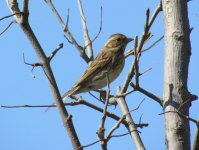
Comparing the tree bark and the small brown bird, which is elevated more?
the small brown bird

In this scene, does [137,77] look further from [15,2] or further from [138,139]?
[15,2]

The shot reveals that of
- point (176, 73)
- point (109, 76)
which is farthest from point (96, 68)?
point (176, 73)

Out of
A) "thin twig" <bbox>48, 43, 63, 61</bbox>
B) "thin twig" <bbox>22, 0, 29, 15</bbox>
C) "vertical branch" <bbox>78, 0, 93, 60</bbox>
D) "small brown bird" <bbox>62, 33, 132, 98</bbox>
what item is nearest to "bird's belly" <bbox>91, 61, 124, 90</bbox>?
"small brown bird" <bbox>62, 33, 132, 98</bbox>

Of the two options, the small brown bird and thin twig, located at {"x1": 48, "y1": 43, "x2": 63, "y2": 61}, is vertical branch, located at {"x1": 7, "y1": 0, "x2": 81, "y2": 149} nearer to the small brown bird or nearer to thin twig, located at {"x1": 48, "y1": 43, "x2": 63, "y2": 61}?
thin twig, located at {"x1": 48, "y1": 43, "x2": 63, "y2": 61}

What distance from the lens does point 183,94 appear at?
3963mm

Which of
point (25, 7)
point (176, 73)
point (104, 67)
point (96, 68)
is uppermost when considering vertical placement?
point (104, 67)

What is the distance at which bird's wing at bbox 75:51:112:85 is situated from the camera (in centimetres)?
805

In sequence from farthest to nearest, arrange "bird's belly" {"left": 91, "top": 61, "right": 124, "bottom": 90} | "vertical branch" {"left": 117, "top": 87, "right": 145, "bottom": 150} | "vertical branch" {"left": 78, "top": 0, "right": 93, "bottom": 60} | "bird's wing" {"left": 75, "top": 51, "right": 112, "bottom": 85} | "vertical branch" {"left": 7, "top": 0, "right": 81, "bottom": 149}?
"bird's wing" {"left": 75, "top": 51, "right": 112, "bottom": 85}
"bird's belly" {"left": 91, "top": 61, "right": 124, "bottom": 90}
"vertical branch" {"left": 78, "top": 0, "right": 93, "bottom": 60}
"vertical branch" {"left": 117, "top": 87, "right": 145, "bottom": 150}
"vertical branch" {"left": 7, "top": 0, "right": 81, "bottom": 149}

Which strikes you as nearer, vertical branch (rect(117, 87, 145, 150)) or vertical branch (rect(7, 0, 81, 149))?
vertical branch (rect(7, 0, 81, 149))

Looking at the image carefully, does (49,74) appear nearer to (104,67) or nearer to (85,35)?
(85,35)

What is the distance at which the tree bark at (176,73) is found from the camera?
381cm

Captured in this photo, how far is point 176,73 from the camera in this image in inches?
157

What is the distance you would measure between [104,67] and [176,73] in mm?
4544

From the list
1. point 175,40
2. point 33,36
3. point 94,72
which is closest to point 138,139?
point 175,40
